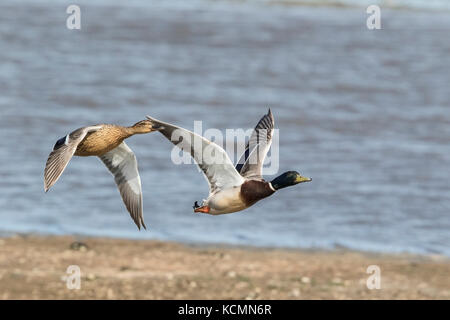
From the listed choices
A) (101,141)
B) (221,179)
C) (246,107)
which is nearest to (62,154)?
(101,141)

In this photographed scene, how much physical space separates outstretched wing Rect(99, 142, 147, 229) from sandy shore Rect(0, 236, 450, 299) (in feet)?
23.1

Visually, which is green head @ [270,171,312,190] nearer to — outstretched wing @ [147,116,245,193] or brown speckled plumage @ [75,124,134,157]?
outstretched wing @ [147,116,245,193]

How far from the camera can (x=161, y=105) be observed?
2959cm

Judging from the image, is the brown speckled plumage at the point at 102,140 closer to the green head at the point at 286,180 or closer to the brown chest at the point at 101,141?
the brown chest at the point at 101,141

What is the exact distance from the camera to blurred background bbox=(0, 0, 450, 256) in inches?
790

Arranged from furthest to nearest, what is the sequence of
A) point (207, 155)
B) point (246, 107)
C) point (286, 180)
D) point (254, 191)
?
point (246, 107)
point (286, 180)
point (254, 191)
point (207, 155)

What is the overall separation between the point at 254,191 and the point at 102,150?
3.90ft

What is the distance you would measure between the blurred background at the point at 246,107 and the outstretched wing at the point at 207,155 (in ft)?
36.9

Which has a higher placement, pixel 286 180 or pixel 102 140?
pixel 102 140

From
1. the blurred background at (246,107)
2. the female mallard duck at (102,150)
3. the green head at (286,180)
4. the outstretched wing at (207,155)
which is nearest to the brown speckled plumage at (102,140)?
the female mallard duck at (102,150)

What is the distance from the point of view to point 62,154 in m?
7.30

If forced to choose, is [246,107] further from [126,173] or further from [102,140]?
[102,140]

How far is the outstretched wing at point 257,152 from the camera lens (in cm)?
820

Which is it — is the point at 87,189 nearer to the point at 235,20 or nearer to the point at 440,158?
the point at 440,158
